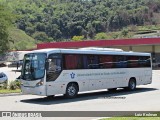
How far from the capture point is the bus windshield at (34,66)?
17.8 meters

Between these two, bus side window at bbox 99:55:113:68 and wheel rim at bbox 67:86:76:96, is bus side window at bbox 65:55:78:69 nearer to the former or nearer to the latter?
wheel rim at bbox 67:86:76:96

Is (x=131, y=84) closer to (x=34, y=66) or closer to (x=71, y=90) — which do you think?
(x=71, y=90)

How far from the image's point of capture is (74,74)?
19.3 metres

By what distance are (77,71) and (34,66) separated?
8.61 ft

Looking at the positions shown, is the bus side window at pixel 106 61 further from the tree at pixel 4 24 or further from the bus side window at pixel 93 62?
the tree at pixel 4 24

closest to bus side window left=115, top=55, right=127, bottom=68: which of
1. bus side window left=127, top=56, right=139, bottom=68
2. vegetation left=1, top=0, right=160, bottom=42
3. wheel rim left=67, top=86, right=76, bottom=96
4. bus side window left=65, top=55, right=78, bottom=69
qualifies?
bus side window left=127, top=56, right=139, bottom=68

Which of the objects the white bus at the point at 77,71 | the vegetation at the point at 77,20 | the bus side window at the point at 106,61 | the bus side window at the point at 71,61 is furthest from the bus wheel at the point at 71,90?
the vegetation at the point at 77,20

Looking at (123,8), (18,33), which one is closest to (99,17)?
(123,8)

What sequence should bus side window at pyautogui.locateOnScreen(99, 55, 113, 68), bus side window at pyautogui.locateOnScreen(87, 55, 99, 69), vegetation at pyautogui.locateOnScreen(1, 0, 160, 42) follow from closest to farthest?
1. bus side window at pyautogui.locateOnScreen(87, 55, 99, 69)
2. bus side window at pyautogui.locateOnScreen(99, 55, 113, 68)
3. vegetation at pyautogui.locateOnScreen(1, 0, 160, 42)

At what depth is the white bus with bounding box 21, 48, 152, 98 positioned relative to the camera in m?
17.9

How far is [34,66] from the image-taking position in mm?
18078

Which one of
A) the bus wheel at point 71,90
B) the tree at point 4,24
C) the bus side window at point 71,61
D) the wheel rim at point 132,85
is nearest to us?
the bus wheel at point 71,90

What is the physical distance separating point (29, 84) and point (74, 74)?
2.60 meters

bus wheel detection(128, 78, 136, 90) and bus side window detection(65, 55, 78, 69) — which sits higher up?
bus side window detection(65, 55, 78, 69)
